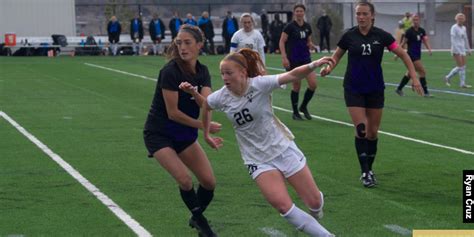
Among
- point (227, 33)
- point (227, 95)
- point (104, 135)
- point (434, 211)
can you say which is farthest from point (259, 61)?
point (227, 33)

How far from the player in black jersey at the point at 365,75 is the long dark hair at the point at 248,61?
3.52 meters

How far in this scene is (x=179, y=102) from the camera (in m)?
9.31

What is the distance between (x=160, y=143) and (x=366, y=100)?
3619 mm

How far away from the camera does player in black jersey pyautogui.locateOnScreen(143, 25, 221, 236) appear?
9.22m

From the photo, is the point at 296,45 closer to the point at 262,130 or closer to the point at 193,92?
the point at 193,92

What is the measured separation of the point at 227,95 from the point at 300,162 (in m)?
0.78

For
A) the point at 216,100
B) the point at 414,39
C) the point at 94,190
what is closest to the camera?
the point at 216,100

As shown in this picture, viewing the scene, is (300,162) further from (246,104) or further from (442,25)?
(442,25)

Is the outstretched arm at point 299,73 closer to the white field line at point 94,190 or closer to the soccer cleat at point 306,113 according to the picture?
the white field line at point 94,190

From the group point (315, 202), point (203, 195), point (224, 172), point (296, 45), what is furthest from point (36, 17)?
point (315, 202)

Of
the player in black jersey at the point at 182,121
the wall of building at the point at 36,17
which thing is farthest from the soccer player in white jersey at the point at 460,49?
the wall of building at the point at 36,17

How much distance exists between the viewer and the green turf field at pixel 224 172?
33.4 ft

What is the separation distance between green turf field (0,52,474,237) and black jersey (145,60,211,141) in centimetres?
97

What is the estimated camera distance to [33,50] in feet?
168
